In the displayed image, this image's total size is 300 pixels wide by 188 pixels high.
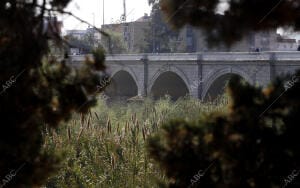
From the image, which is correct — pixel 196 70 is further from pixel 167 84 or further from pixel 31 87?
pixel 31 87

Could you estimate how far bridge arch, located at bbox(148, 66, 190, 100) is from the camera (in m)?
30.5

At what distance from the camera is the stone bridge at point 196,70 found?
22375mm

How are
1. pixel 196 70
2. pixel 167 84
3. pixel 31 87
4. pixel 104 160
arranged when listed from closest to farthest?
pixel 31 87 → pixel 104 160 → pixel 196 70 → pixel 167 84

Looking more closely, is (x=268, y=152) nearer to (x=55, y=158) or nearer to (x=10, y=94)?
(x=55, y=158)

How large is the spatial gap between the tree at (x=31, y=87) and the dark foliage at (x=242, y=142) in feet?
1.85

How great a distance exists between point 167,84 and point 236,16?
2950cm

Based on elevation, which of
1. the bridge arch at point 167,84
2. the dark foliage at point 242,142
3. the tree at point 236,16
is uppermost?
the tree at point 236,16

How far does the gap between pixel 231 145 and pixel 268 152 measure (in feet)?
0.69

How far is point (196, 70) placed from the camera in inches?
1076

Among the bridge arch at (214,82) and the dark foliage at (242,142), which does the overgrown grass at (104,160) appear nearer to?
the dark foliage at (242,142)

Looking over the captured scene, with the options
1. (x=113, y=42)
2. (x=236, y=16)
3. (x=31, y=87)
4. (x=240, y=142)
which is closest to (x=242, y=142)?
(x=240, y=142)

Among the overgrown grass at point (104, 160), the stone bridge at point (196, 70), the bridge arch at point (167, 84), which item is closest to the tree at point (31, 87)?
the overgrown grass at point (104, 160)

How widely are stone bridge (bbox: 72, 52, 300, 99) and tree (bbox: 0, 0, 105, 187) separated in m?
14.9

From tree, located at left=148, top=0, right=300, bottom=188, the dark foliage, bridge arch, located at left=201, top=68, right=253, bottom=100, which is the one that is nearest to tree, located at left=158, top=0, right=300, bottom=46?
tree, located at left=148, top=0, right=300, bottom=188
